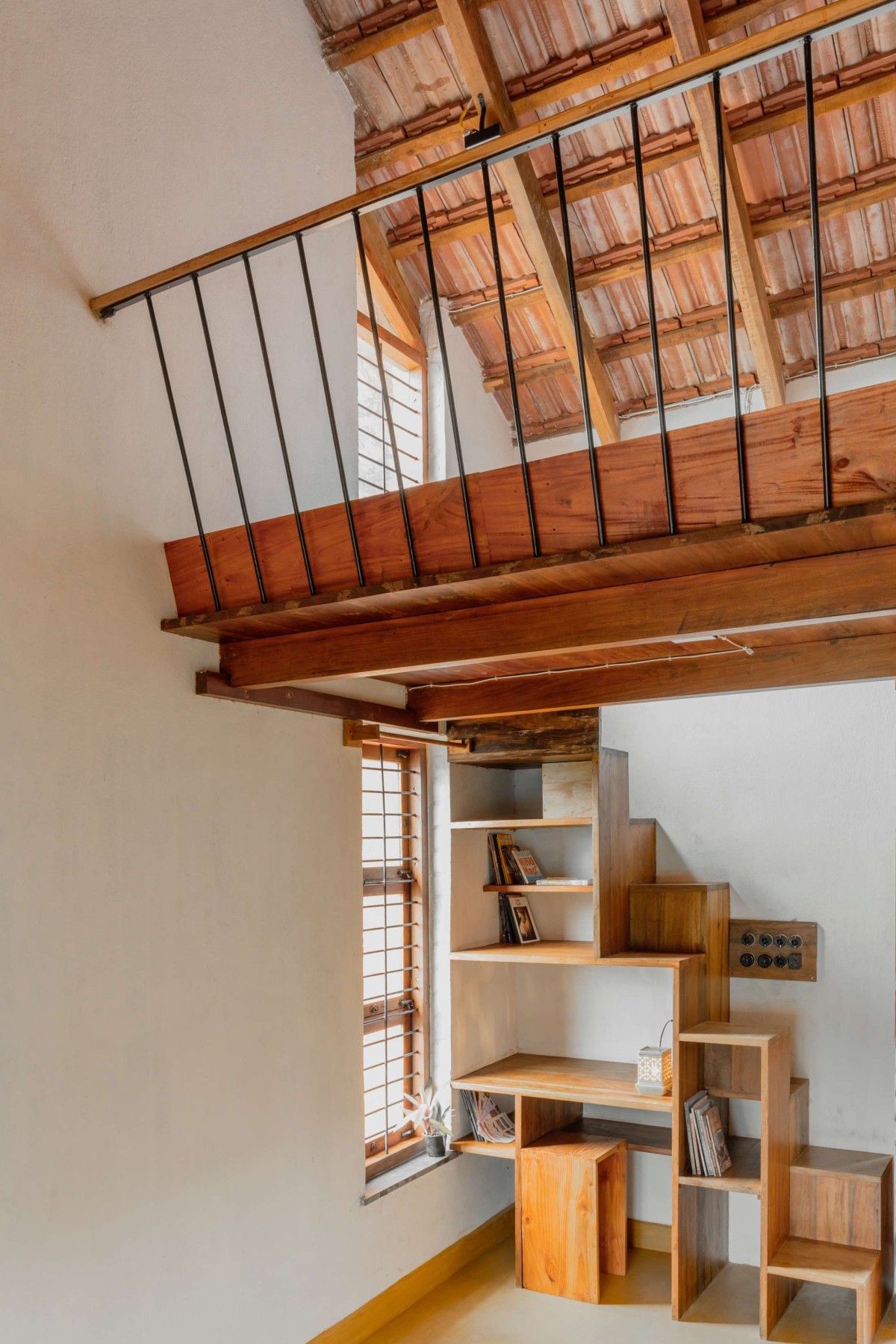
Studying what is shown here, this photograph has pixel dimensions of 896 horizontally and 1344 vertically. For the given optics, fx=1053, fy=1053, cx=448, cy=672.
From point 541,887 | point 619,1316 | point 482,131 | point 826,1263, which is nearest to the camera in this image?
point 482,131

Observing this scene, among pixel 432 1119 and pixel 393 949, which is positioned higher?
pixel 393 949

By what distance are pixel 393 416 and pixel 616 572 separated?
2638mm

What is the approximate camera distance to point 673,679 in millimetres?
3338

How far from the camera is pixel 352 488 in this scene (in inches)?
155

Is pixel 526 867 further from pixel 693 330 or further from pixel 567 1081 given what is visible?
pixel 693 330

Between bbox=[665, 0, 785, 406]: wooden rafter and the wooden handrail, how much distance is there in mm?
1203

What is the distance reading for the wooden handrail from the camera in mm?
1823

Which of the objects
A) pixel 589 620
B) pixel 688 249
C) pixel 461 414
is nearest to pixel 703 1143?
pixel 589 620

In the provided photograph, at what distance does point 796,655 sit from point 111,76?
2514 mm

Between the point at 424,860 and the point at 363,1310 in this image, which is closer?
the point at 363,1310

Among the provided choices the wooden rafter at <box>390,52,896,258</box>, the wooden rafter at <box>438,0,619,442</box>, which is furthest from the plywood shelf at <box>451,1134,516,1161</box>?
the wooden rafter at <box>390,52,896,258</box>

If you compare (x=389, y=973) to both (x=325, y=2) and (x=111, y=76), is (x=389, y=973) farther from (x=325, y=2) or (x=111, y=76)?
(x=325, y=2)

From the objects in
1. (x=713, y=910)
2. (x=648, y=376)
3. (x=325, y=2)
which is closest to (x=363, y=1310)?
(x=713, y=910)

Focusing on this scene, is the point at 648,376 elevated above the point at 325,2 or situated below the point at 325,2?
below
